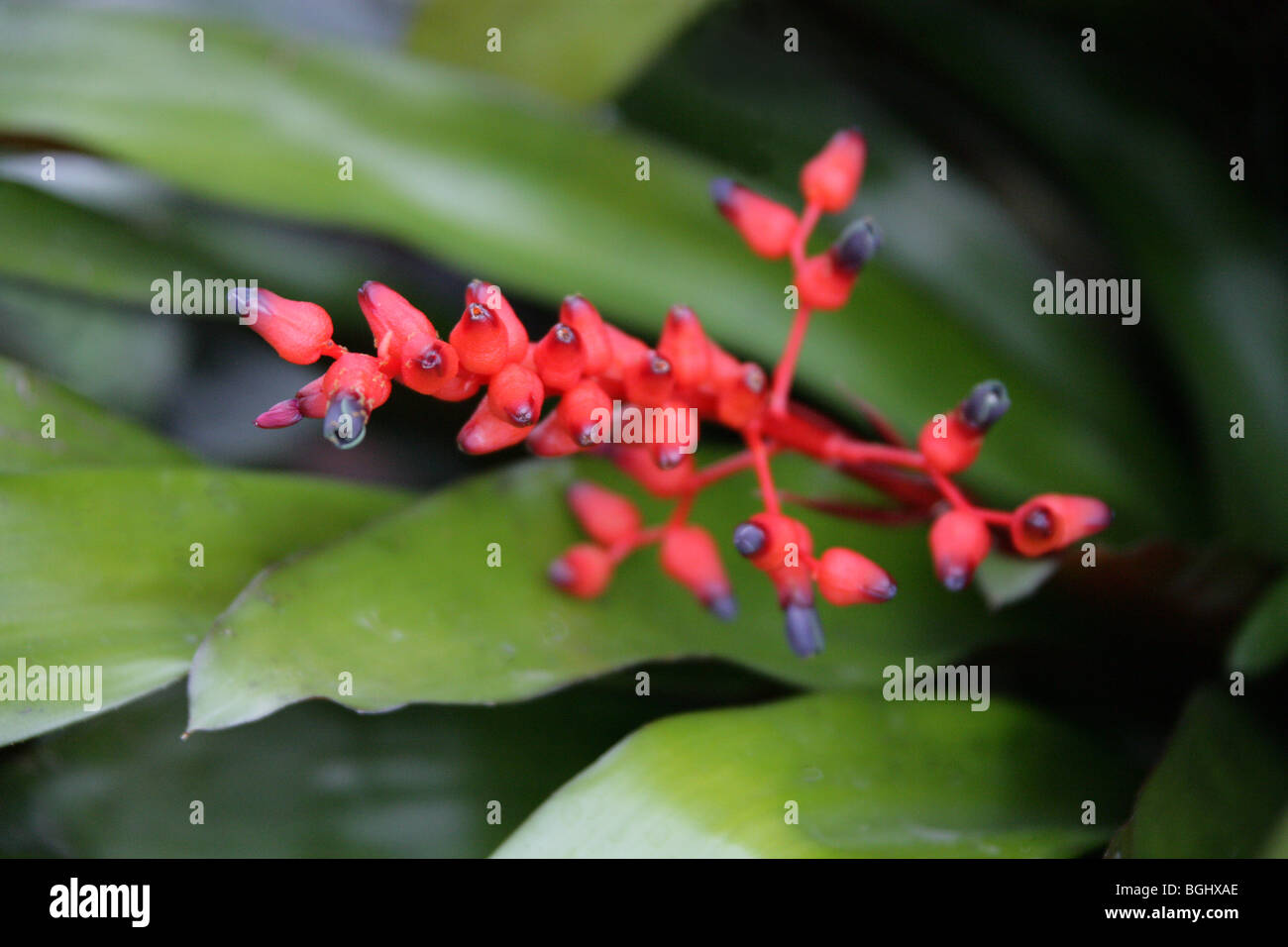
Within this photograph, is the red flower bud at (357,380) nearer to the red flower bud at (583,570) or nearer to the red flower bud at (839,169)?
the red flower bud at (583,570)

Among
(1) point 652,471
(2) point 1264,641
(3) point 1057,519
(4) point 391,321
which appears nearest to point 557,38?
(1) point 652,471

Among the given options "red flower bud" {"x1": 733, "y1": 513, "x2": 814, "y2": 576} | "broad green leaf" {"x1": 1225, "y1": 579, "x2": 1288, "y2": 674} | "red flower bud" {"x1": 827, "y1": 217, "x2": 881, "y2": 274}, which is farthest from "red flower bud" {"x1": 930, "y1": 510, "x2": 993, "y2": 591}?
"broad green leaf" {"x1": 1225, "y1": 579, "x2": 1288, "y2": 674}

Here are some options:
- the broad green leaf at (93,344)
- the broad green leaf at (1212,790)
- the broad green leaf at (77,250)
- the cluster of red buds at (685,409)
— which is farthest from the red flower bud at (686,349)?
the broad green leaf at (93,344)

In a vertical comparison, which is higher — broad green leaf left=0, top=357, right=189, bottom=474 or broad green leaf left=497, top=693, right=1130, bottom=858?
broad green leaf left=0, top=357, right=189, bottom=474

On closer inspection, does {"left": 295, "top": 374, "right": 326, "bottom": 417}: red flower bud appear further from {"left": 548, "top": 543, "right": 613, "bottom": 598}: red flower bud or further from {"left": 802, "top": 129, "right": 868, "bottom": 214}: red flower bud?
{"left": 802, "top": 129, "right": 868, "bottom": 214}: red flower bud

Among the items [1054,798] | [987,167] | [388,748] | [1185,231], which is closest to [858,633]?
[1054,798]
